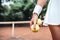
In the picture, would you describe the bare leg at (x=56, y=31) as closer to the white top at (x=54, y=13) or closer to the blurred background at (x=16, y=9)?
the white top at (x=54, y=13)

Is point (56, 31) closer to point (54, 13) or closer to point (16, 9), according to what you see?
point (54, 13)

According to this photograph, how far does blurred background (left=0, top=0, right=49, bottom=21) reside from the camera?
327 inches

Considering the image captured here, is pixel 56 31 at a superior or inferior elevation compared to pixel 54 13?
inferior

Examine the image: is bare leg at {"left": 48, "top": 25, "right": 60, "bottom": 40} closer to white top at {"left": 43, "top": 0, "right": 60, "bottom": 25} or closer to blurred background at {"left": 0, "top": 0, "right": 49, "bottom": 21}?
white top at {"left": 43, "top": 0, "right": 60, "bottom": 25}

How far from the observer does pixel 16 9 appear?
8414 millimetres

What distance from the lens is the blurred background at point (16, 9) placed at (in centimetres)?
831

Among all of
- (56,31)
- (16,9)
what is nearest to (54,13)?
(56,31)

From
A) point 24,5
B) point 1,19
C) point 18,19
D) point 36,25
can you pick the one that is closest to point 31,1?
point 24,5

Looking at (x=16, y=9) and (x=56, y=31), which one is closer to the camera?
(x=56, y=31)

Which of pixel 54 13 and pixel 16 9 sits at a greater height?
pixel 54 13

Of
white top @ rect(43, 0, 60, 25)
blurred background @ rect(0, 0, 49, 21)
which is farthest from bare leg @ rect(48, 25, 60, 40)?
blurred background @ rect(0, 0, 49, 21)

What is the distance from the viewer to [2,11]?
Result: 8.34 m

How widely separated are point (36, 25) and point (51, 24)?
0.42 ft

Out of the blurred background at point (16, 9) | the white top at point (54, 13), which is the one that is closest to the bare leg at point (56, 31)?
the white top at point (54, 13)
